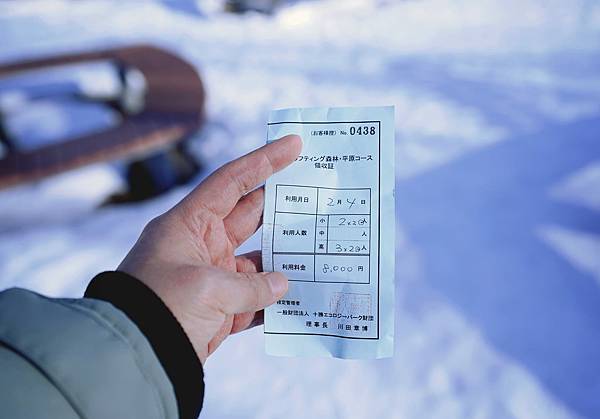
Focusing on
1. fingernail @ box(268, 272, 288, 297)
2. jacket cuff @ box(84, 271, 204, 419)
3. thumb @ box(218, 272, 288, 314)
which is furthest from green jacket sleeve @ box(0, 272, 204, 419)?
fingernail @ box(268, 272, 288, 297)

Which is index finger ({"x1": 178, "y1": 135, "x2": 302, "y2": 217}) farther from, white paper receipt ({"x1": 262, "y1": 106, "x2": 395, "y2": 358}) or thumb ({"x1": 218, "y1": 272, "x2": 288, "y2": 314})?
thumb ({"x1": 218, "y1": 272, "x2": 288, "y2": 314})

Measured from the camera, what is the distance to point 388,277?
113 centimetres

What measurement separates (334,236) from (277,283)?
167 mm

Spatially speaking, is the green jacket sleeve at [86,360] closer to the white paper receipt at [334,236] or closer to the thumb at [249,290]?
the thumb at [249,290]

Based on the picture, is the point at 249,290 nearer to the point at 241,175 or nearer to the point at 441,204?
the point at 241,175

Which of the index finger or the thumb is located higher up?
the index finger

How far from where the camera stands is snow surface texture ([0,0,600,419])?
172cm

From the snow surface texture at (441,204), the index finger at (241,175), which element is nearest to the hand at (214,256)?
the index finger at (241,175)

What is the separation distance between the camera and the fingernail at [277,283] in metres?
1.10

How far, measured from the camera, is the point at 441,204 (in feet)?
8.36

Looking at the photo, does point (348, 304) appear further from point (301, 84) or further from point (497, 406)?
point (301, 84)

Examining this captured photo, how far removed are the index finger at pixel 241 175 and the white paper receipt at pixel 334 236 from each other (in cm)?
3

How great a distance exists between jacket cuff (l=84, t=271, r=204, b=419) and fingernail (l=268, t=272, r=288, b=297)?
10.2 inches

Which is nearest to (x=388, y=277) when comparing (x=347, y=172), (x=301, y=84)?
(x=347, y=172)
